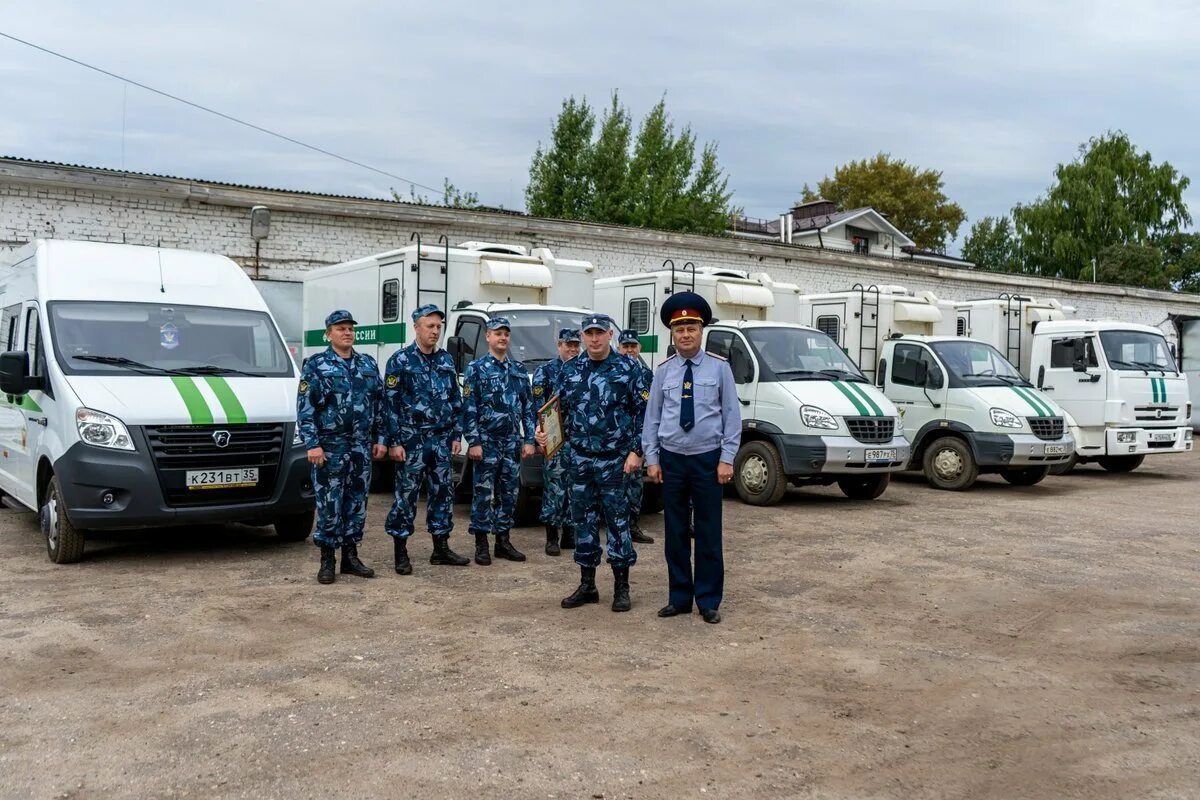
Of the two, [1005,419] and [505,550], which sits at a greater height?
[1005,419]

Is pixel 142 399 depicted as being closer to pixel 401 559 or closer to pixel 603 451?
pixel 401 559

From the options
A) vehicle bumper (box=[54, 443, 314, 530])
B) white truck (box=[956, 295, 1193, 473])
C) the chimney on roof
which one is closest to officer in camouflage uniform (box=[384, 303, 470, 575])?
vehicle bumper (box=[54, 443, 314, 530])

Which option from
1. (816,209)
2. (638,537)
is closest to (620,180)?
(816,209)

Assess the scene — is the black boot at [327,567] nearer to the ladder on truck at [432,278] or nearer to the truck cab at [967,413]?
the ladder on truck at [432,278]

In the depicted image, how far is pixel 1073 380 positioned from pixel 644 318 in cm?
641

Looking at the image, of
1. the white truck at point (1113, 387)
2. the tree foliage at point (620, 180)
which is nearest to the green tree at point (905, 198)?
the tree foliage at point (620, 180)

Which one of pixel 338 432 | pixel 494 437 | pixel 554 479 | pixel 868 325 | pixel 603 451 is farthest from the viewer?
pixel 868 325

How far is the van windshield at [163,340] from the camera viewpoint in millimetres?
8062

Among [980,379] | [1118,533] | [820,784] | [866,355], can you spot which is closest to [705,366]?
[820,784]

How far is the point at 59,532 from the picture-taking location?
7664 mm

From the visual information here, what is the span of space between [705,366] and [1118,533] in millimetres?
5673

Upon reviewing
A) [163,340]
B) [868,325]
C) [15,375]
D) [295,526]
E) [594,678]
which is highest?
[868,325]

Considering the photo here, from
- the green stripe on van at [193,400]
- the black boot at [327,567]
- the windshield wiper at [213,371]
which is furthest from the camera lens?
the windshield wiper at [213,371]

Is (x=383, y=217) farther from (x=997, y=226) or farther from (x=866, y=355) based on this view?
(x=997, y=226)
